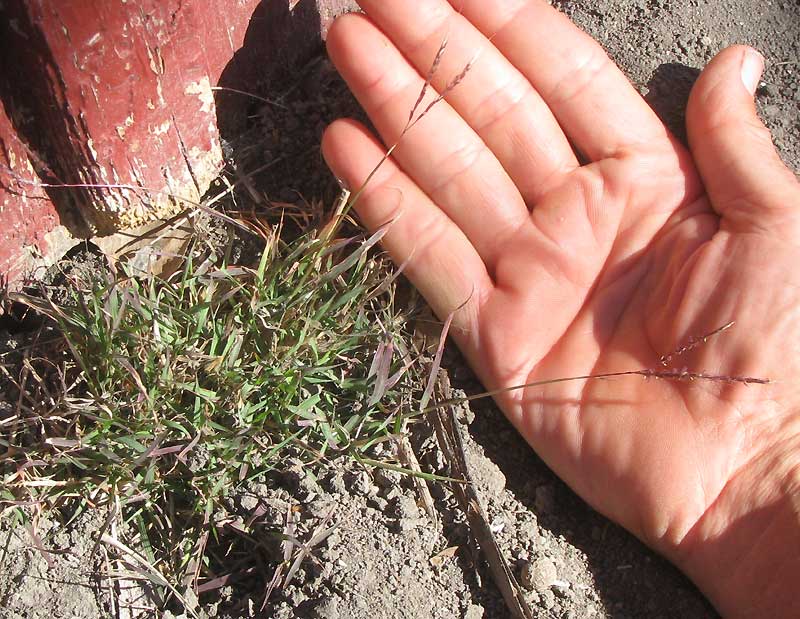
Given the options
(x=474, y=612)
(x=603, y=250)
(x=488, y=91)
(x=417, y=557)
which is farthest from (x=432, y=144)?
(x=474, y=612)

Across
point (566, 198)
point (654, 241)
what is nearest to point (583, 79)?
point (566, 198)

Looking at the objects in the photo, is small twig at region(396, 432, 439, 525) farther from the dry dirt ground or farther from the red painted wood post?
the red painted wood post

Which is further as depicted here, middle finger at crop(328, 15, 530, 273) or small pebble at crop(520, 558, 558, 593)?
middle finger at crop(328, 15, 530, 273)

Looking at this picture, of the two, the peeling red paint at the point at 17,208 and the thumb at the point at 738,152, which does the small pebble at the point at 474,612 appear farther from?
the peeling red paint at the point at 17,208

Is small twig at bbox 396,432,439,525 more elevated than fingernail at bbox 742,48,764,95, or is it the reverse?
fingernail at bbox 742,48,764,95

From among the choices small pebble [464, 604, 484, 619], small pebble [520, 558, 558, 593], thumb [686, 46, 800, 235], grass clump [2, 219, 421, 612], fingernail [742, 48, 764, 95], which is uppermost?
fingernail [742, 48, 764, 95]

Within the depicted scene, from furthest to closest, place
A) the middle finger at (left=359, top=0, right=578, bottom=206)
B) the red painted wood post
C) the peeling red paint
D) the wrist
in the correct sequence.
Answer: the middle finger at (left=359, top=0, right=578, bottom=206) → the peeling red paint → the red painted wood post → the wrist

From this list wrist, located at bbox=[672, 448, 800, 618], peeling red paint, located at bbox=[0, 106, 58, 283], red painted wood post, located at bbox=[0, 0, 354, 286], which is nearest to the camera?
wrist, located at bbox=[672, 448, 800, 618]

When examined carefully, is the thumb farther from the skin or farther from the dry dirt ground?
the dry dirt ground

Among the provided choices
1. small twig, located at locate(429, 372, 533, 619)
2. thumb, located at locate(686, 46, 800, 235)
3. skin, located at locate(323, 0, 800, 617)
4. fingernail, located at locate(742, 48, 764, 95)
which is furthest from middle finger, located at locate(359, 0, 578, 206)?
small twig, located at locate(429, 372, 533, 619)
